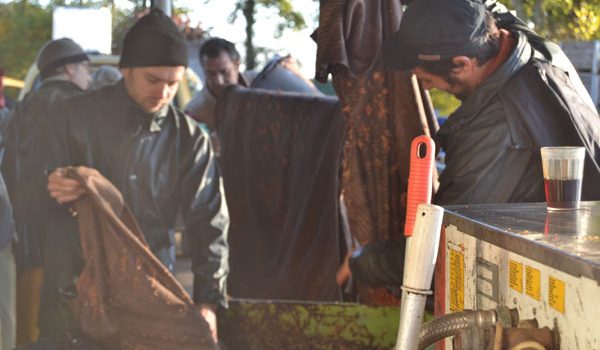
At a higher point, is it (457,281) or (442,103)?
(457,281)

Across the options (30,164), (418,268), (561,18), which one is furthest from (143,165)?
(561,18)

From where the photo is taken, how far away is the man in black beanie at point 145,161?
4.71 meters

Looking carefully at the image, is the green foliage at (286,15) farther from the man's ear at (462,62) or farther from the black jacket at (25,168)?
the man's ear at (462,62)

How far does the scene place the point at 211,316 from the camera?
14.7 ft

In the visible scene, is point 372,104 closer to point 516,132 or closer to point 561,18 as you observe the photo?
point 516,132

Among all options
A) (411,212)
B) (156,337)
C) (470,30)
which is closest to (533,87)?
(470,30)

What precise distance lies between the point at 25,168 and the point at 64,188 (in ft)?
1.36

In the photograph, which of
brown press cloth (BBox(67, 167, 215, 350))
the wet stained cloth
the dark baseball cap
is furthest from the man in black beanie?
the dark baseball cap

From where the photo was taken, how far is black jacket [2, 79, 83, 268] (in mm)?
4762

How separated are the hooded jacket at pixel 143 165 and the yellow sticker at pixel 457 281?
2132 millimetres

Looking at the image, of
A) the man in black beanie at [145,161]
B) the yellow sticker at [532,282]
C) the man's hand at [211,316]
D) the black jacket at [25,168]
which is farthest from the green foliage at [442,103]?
the yellow sticker at [532,282]

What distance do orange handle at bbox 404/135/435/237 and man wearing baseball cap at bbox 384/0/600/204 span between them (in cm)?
98

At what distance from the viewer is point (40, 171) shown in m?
4.75

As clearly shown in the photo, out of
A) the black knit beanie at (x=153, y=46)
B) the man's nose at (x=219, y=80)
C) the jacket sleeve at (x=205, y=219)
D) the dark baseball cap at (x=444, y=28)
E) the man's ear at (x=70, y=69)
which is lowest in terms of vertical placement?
the jacket sleeve at (x=205, y=219)
